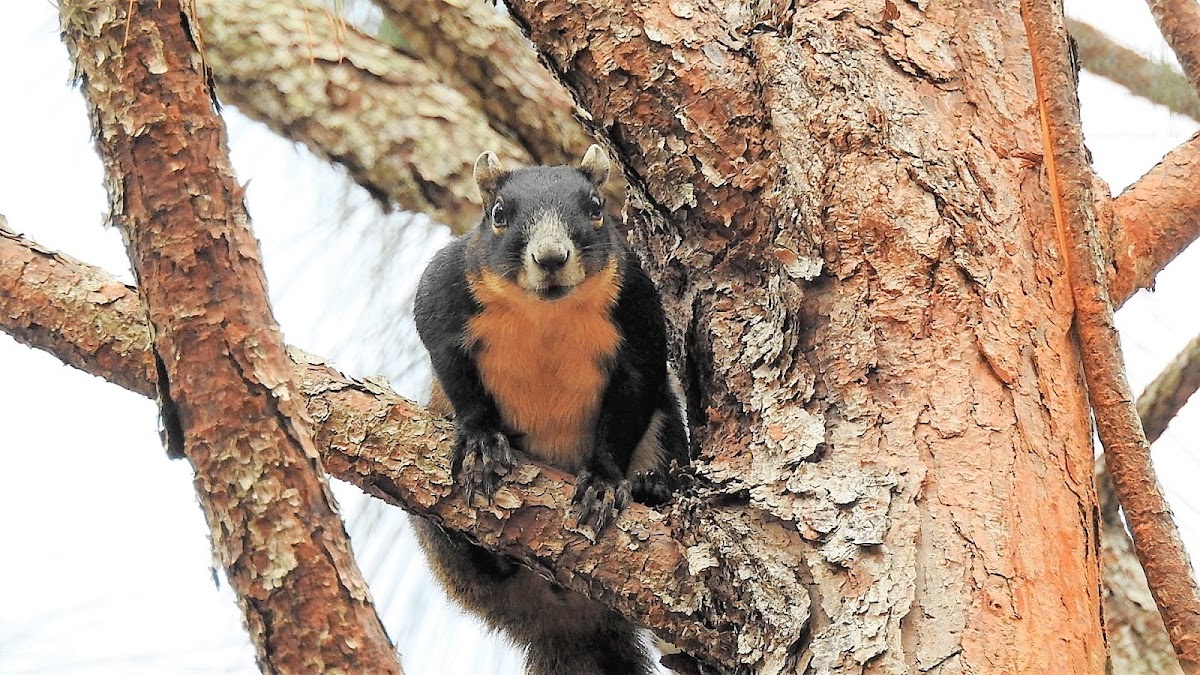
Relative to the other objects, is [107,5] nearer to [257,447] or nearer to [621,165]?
[257,447]

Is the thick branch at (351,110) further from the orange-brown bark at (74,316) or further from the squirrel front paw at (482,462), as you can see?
the squirrel front paw at (482,462)

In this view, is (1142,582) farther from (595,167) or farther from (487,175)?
(487,175)

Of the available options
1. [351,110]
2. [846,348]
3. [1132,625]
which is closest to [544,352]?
[846,348]

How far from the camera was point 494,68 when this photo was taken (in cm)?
313

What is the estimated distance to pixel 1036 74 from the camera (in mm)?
1807

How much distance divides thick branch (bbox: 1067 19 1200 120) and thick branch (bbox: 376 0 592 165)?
1.26 m

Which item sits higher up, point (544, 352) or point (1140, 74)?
point (1140, 74)

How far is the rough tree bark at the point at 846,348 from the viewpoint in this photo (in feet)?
4.92

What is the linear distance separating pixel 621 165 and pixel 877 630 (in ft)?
2.94

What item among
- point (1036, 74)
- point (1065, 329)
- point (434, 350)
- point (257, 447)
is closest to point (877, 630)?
point (1065, 329)

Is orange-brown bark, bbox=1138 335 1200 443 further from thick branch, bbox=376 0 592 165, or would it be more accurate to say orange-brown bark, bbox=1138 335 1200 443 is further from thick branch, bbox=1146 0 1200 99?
thick branch, bbox=376 0 592 165

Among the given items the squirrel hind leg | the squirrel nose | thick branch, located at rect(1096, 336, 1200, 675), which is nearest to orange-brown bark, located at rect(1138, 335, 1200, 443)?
thick branch, located at rect(1096, 336, 1200, 675)

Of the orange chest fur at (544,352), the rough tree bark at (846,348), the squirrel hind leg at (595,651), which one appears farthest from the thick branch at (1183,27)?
the squirrel hind leg at (595,651)

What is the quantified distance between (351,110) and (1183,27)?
187cm
